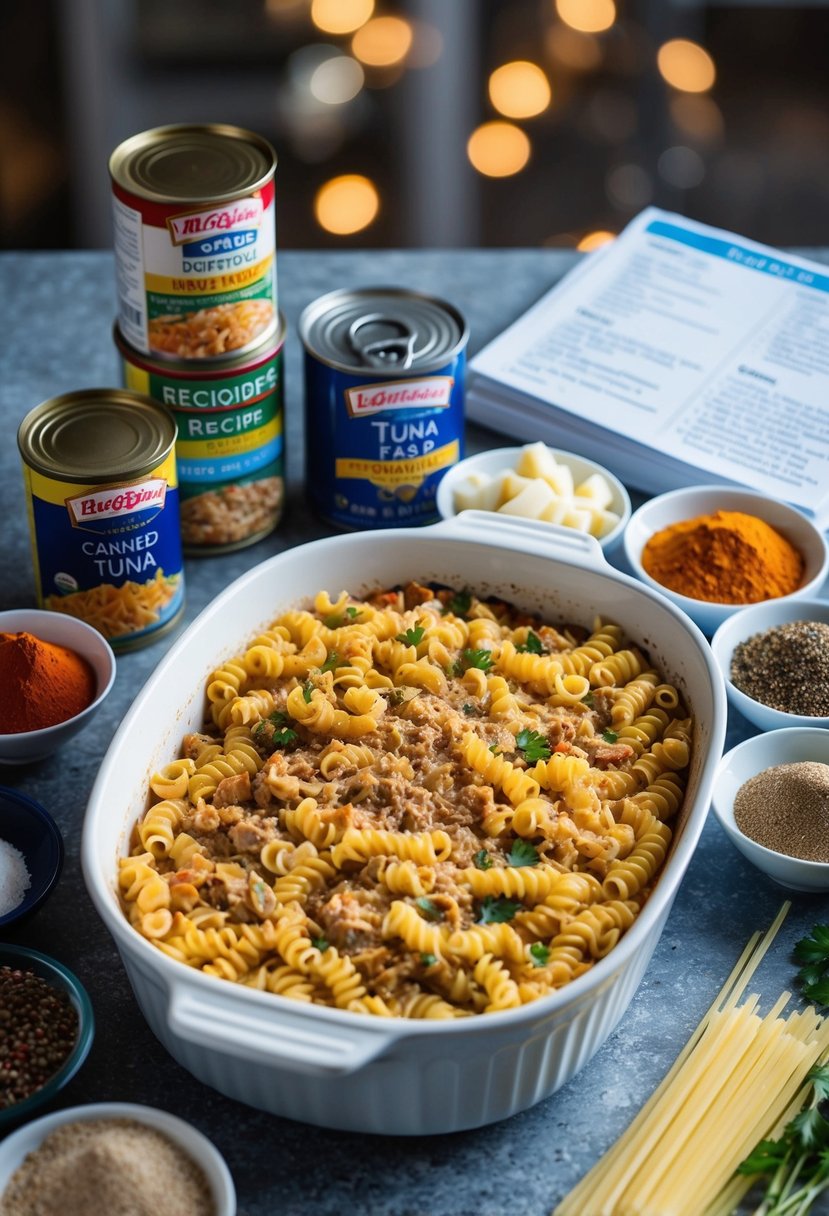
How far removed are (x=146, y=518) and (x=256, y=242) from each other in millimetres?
626

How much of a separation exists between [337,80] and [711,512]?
4.09 m

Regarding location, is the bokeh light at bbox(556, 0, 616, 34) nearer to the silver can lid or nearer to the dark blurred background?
the dark blurred background

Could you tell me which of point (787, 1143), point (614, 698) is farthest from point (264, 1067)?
point (614, 698)

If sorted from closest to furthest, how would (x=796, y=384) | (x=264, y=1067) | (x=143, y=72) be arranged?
(x=264, y=1067), (x=796, y=384), (x=143, y=72)

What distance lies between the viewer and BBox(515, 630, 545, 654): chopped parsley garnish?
296cm

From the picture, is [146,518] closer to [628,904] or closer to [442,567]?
[442,567]

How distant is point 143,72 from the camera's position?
653 cm

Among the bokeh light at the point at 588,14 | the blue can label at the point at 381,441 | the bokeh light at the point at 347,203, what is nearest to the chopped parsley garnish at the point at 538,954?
the blue can label at the point at 381,441

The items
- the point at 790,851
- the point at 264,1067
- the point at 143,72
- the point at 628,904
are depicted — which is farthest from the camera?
the point at 143,72

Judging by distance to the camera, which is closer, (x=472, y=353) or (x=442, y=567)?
(x=442, y=567)

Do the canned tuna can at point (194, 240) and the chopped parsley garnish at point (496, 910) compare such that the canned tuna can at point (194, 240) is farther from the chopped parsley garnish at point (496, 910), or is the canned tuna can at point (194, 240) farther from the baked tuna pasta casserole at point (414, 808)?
the chopped parsley garnish at point (496, 910)

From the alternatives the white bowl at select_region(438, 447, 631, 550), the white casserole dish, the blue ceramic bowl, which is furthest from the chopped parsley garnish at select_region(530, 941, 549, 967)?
the white bowl at select_region(438, 447, 631, 550)

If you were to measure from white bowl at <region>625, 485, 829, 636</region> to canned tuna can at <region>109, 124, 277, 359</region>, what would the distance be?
3.15 feet

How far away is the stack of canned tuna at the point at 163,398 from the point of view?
301 cm
